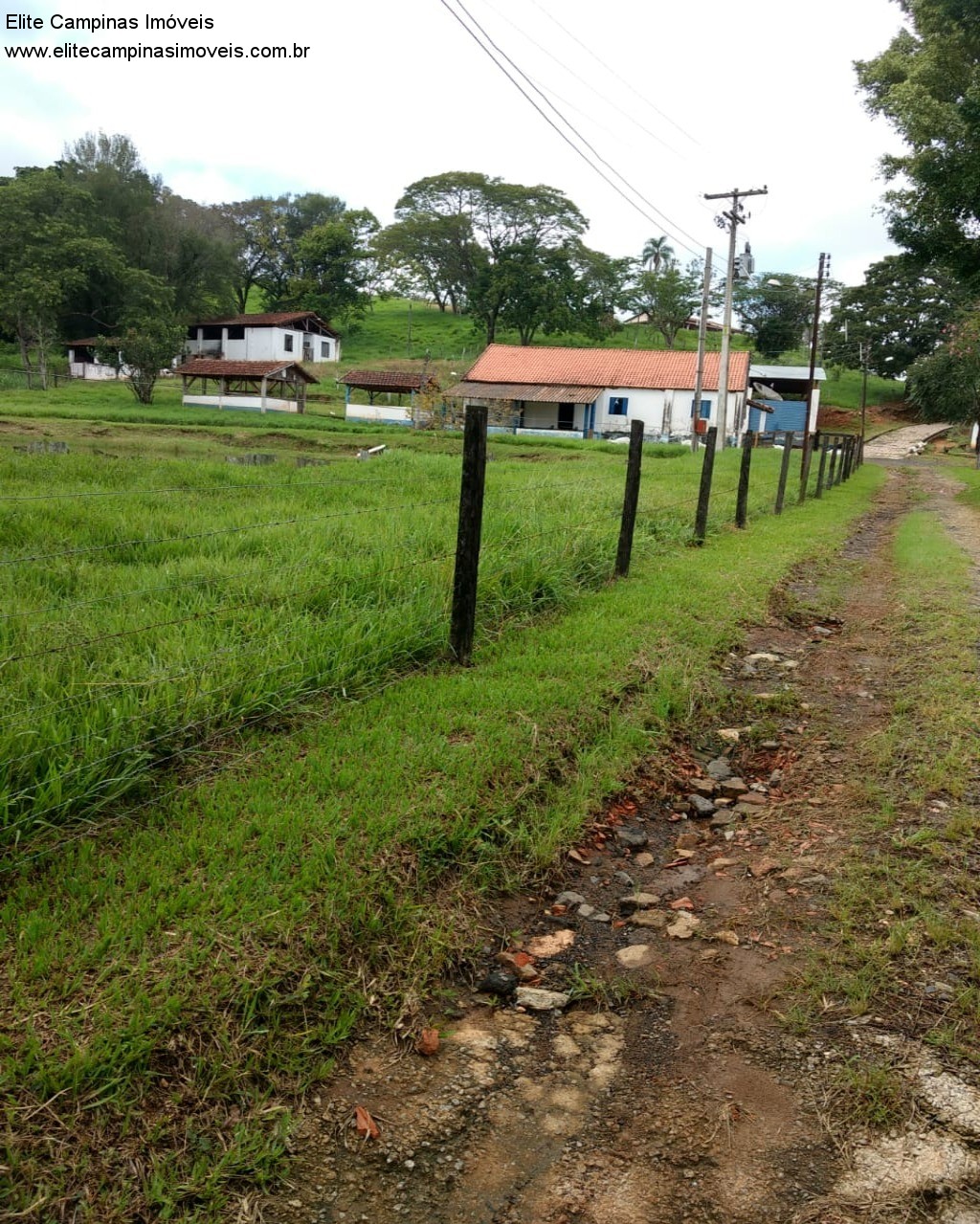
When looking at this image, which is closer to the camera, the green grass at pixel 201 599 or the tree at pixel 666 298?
the green grass at pixel 201 599

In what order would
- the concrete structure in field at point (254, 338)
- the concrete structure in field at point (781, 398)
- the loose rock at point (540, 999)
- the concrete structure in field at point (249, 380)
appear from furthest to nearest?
the concrete structure in field at point (254, 338) → the concrete structure in field at point (781, 398) → the concrete structure in field at point (249, 380) → the loose rock at point (540, 999)

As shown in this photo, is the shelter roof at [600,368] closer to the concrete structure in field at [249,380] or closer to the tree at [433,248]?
the concrete structure in field at [249,380]

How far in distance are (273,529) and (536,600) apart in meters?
2.43

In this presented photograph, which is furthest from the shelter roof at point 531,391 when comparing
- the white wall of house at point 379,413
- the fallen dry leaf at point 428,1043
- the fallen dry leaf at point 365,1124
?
the fallen dry leaf at point 365,1124

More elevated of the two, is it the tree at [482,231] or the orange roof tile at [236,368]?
the tree at [482,231]

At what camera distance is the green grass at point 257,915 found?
242 centimetres

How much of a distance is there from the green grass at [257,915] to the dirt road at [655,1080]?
0.65ft

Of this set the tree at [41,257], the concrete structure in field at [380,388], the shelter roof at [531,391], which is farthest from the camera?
the tree at [41,257]

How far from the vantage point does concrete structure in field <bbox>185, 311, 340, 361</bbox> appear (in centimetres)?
6575

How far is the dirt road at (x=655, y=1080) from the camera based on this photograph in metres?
2.42

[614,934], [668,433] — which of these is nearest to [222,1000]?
[614,934]

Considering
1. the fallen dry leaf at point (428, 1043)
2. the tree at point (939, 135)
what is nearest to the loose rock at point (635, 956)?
the fallen dry leaf at point (428, 1043)

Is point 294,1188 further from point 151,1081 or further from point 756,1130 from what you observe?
point 756,1130

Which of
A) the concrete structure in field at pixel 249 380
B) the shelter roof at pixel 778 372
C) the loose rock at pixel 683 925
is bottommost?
the loose rock at pixel 683 925
